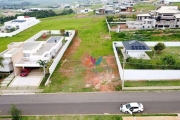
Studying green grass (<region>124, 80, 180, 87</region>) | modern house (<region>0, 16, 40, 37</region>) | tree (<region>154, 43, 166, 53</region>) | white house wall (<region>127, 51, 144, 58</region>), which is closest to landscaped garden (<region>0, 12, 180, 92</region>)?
tree (<region>154, 43, 166, 53</region>)

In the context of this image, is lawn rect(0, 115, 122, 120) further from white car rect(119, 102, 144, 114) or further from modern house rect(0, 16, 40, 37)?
modern house rect(0, 16, 40, 37)

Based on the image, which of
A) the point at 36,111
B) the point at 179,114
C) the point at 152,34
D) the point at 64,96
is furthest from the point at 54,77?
the point at 152,34

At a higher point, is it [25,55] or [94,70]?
Answer: [25,55]

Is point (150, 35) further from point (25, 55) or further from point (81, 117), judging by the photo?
point (81, 117)

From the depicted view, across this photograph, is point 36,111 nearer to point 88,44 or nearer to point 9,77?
point 9,77

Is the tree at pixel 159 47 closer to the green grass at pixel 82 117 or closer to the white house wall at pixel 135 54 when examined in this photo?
the white house wall at pixel 135 54

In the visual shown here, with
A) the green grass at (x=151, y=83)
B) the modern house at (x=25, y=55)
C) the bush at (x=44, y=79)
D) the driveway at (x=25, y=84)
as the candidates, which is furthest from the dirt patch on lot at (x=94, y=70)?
the driveway at (x=25, y=84)

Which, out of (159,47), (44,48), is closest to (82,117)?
(44,48)
